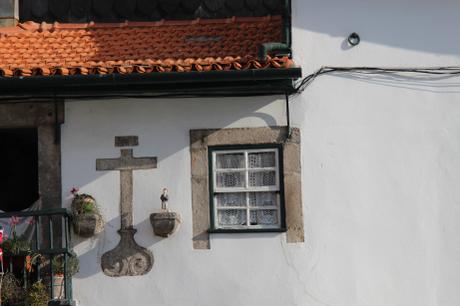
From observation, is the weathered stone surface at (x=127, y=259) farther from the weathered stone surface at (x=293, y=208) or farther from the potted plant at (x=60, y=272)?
the weathered stone surface at (x=293, y=208)

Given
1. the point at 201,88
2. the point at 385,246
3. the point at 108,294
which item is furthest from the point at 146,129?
the point at 385,246

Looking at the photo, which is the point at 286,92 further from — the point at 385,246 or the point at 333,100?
the point at 385,246

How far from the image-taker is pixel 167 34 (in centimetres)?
1300

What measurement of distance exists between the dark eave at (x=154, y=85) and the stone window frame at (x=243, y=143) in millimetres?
389

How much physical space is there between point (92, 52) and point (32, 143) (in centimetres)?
157

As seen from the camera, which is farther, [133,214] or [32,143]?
[32,143]

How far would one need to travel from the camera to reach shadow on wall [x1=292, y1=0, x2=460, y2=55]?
40.2 feet

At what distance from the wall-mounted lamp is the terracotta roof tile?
0.74 m

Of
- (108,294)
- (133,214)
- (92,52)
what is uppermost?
(92,52)

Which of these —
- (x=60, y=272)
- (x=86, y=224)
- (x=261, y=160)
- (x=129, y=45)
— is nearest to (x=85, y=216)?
(x=86, y=224)

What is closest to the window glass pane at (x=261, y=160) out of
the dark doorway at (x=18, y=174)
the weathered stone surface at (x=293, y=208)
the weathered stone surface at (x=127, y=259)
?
the weathered stone surface at (x=293, y=208)

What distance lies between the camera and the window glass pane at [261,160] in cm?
1207

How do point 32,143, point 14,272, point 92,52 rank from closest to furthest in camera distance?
point 14,272 < point 92,52 < point 32,143

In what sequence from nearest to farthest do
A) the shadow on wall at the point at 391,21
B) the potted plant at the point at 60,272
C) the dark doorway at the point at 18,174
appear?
the potted plant at the point at 60,272 < the shadow on wall at the point at 391,21 < the dark doorway at the point at 18,174
